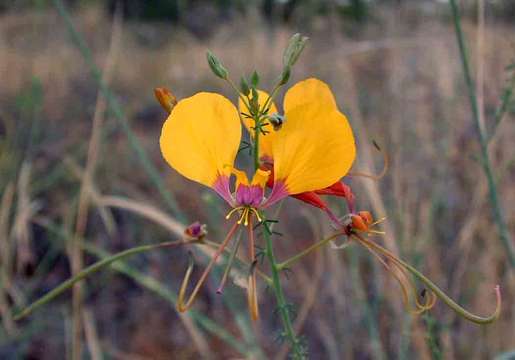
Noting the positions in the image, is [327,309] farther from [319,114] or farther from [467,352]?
[319,114]

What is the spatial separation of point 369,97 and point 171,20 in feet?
15.0

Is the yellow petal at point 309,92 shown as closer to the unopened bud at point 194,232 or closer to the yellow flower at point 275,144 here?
the yellow flower at point 275,144

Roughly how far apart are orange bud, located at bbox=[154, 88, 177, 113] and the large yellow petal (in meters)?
0.03

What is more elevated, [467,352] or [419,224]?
[419,224]

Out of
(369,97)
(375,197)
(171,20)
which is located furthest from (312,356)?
(171,20)

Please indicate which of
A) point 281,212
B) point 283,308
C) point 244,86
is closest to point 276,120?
point 244,86

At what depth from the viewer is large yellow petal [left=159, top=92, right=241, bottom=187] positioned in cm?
60

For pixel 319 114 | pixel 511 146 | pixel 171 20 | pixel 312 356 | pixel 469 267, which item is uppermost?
pixel 171 20

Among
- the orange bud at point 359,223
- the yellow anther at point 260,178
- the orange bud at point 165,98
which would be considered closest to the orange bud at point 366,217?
the orange bud at point 359,223

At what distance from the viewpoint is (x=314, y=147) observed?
0.59 meters

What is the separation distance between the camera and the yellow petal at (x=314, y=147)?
568mm

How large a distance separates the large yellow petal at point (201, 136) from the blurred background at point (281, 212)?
135 mm

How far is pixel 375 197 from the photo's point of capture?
149 centimetres

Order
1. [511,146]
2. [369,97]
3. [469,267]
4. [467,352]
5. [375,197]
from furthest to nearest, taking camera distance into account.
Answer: [369,97], [511,146], [469,267], [467,352], [375,197]
